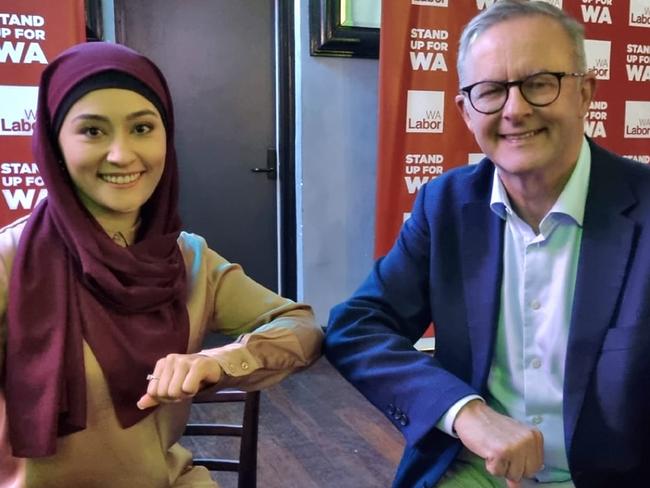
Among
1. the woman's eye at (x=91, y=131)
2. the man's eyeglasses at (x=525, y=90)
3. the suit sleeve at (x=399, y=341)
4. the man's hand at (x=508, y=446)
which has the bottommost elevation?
the man's hand at (x=508, y=446)

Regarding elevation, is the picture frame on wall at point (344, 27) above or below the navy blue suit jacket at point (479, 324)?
above

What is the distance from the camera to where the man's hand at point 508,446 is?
0.92 meters

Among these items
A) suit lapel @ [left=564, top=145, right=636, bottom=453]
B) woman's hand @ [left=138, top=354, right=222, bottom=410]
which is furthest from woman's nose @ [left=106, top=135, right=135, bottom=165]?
suit lapel @ [left=564, top=145, right=636, bottom=453]

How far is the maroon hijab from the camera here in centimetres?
101

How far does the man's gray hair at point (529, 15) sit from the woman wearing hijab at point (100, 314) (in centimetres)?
56

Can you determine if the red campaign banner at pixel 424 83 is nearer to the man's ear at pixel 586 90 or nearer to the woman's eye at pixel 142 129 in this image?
the man's ear at pixel 586 90

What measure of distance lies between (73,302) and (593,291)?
2.81 feet

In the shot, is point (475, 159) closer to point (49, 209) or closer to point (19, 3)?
point (19, 3)

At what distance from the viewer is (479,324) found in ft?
3.86

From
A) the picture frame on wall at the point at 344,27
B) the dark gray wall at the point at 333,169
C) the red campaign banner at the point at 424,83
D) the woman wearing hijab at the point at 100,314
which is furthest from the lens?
the dark gray wall at the point at 333,169

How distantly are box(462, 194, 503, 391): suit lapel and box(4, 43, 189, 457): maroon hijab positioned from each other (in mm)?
524

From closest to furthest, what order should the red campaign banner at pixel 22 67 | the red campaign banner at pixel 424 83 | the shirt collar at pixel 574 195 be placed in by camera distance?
the shirt collar at pixel 574 195 → the red campaign banner at pixel 22 67 → the red campaign banner at pixel 424 83

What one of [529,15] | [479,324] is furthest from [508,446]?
[529,15]

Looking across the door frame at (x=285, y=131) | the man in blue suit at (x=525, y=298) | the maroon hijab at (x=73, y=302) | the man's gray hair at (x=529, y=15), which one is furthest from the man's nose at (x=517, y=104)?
the door frame at (x=285, y=131)
